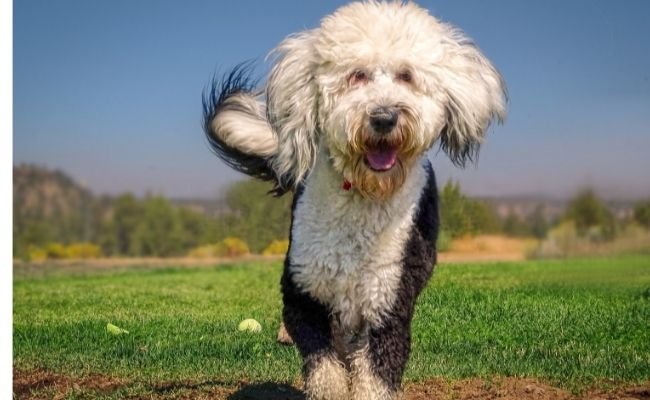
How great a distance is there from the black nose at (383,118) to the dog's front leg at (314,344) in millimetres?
658

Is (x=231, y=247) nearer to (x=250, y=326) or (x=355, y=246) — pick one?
(x=250, y=326)

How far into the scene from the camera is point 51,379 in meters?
4.63

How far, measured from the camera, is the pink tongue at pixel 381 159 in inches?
122

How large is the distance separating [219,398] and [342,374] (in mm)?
932

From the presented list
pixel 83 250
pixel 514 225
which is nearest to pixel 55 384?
pixel 514 225

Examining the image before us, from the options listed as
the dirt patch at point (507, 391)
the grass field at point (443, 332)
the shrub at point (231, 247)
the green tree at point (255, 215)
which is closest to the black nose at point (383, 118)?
the dirt patch at point (507, 391)

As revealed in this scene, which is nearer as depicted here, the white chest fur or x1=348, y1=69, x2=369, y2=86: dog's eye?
x1=348, y1=69, x2=369, y2=86: dog's eye

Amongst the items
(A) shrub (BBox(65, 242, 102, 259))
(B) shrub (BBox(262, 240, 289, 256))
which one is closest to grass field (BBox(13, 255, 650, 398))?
(B) shrub (BBox(262, 240, 289, 256))

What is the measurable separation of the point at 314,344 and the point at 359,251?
0.33 meters

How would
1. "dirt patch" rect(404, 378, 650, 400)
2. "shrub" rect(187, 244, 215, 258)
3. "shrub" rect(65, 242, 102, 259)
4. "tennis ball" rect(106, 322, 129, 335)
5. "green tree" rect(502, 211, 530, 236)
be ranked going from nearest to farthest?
1. "dirt patch" rect(404, 378, 650, 400)
2. "tennis ball" rect(106, 322, 129, 335)
3. "green tree" rect(502, 211, 530, 236)
4. "shrub" rect(187, 244, 215, 258)
5. "shrub" rect(65, 242, 102, 259)

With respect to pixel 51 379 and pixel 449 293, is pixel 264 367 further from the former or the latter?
pixel 449 293

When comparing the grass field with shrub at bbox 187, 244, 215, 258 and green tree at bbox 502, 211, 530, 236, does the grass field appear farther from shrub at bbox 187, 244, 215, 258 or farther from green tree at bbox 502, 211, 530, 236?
shrub at bbox 187, 244, 215, 258

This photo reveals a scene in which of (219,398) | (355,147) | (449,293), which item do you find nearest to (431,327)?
(449,293)

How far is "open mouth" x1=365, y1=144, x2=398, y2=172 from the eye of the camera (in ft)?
10.1
